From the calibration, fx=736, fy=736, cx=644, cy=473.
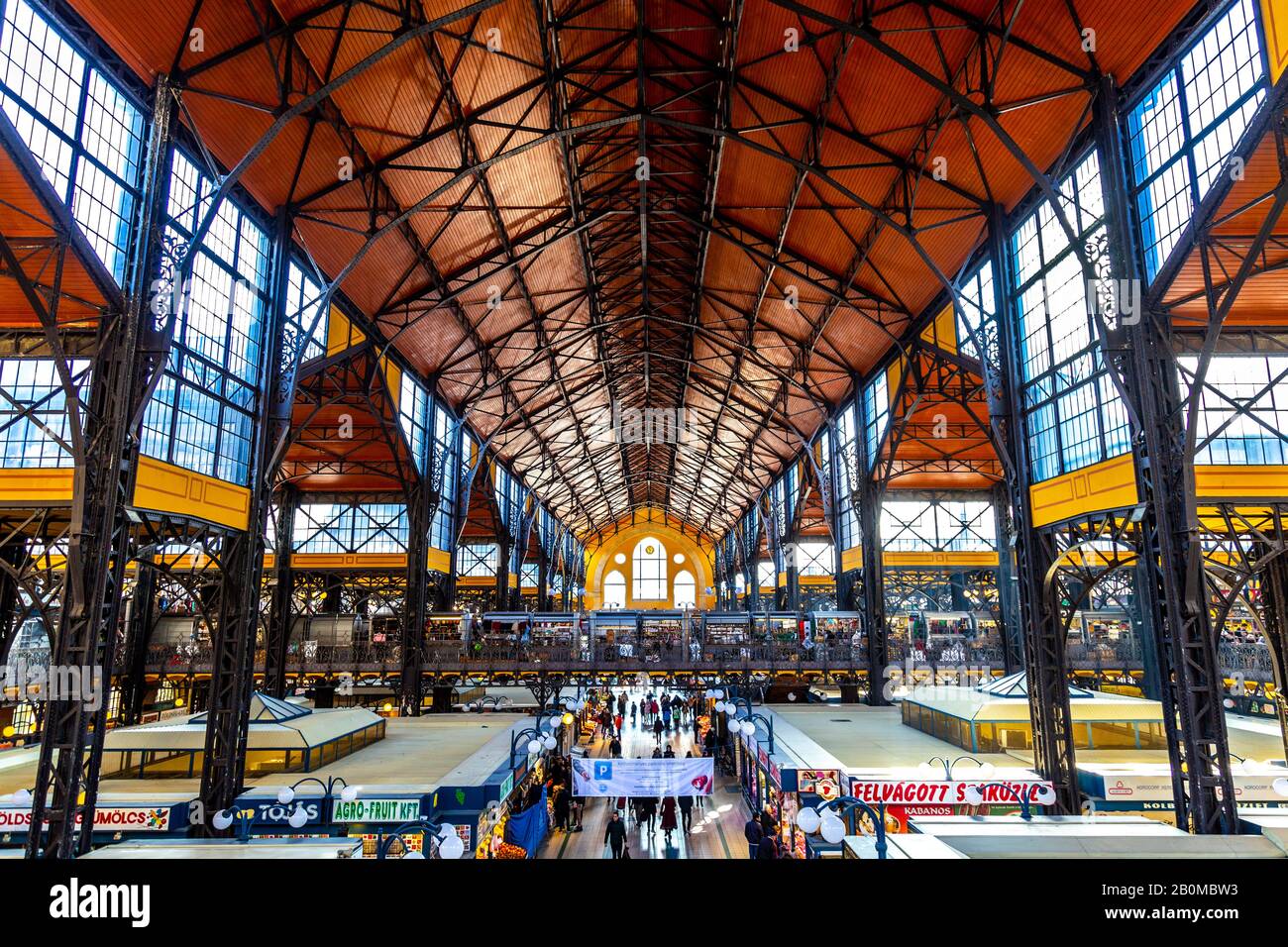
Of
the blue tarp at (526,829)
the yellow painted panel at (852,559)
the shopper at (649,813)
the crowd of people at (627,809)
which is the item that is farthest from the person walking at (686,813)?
the yellow painted panel at (852,559)

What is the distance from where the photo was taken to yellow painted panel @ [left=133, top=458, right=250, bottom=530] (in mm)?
15469

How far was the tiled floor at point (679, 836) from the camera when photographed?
61.3 ft

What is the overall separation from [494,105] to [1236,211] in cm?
1819

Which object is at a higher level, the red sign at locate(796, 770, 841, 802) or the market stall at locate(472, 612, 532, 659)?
the market stall at locate(472, 612, 532, 659)

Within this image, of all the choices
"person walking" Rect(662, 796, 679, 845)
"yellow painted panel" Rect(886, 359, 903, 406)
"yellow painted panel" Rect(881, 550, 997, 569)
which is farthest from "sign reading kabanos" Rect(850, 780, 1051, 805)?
"yellow painted panel" Rect(881, 550, 997, 569)

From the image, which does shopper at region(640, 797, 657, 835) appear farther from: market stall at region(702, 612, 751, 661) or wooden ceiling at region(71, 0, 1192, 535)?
wooden ceiling at region(71, 0, 1192, 535)

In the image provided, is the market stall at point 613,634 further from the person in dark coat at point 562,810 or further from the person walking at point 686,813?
the person walking at point 686,813

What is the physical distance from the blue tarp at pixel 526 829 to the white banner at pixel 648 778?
7.86 ft

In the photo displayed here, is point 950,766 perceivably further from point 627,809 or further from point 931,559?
point 931,559

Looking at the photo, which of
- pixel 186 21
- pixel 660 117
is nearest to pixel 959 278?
pixel 660 117

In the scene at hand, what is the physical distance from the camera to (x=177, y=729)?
60.8ft

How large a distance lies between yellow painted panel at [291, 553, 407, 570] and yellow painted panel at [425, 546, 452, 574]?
4.02 ft

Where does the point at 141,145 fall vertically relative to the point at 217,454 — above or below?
above
